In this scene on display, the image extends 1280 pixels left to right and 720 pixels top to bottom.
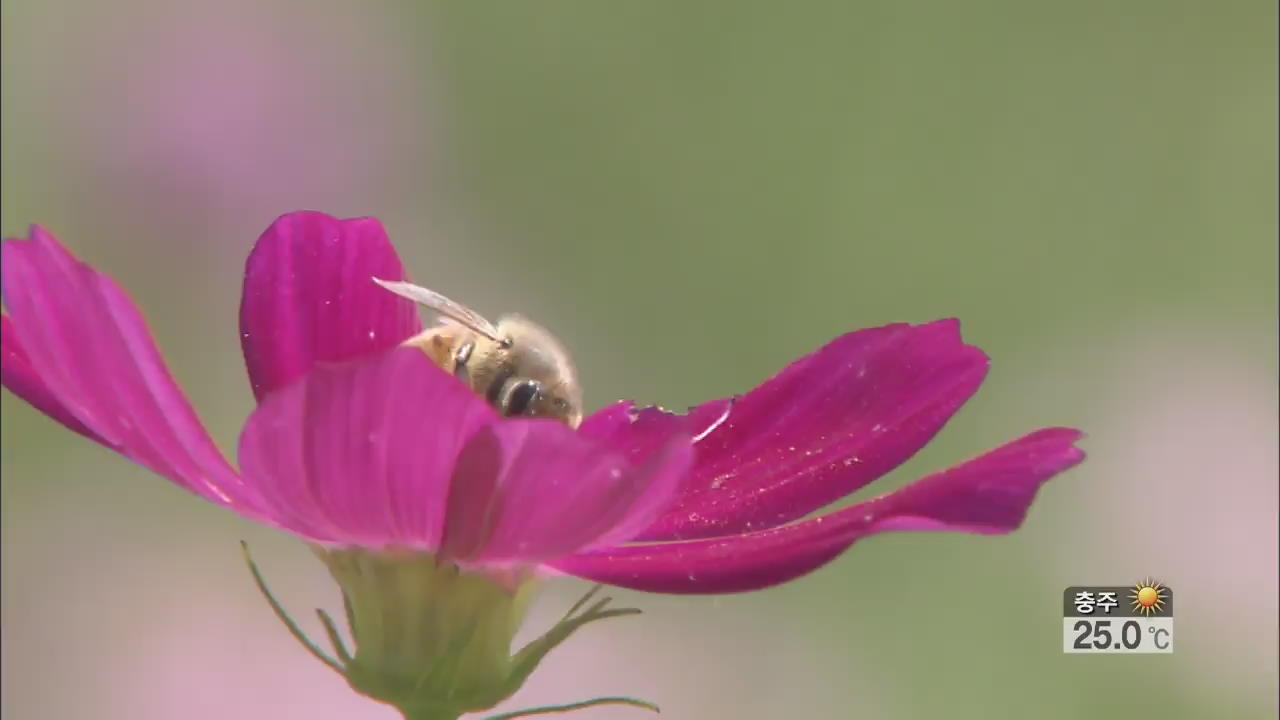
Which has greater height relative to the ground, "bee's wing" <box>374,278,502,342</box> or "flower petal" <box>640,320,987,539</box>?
"bee's wing" <box>374,278,502,342</box>

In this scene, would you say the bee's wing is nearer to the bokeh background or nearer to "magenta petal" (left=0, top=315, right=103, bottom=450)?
"magenta petal" (left=0, top=315, right=103, bottom=450)

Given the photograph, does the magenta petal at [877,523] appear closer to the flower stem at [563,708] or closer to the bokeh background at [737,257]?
the flower stem at [563,708]

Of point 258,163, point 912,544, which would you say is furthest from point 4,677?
point 912,544

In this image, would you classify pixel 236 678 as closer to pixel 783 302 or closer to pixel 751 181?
Result: pixel 783 302
